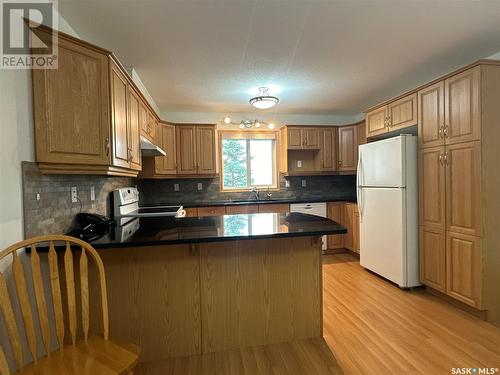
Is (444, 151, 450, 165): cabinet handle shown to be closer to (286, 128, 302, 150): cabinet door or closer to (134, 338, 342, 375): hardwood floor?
(134, 338, 342, 375): hardwood floor

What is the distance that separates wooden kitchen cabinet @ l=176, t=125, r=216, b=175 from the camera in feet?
14.3

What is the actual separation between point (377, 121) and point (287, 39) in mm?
1804

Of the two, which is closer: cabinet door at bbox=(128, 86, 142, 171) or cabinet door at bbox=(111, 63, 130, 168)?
cabinet door at bbox=(111, 63, 130, 168)

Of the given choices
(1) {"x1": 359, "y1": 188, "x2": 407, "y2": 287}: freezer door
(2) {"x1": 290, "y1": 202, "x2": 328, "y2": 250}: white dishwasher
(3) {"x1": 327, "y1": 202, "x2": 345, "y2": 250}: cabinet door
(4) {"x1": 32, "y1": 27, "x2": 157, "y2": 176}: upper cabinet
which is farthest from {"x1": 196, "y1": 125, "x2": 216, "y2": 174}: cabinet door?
(4) {"x1": 32, "y1": 27, "x2": 157, "y2": 176}: upper cabinet

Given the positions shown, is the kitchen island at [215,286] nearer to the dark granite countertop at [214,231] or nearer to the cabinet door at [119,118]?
the dark granite countertop at [214,231]

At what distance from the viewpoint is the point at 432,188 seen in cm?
271

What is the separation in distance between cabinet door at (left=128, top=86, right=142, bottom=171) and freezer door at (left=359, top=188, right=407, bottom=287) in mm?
2704

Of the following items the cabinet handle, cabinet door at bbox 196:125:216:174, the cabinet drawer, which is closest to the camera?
the cabinet handle

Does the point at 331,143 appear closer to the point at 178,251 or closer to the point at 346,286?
the point at 346,286

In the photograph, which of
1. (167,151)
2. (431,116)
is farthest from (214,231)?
(167,151)

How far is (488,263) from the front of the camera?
7.45 feet

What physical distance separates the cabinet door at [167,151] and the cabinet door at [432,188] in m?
3.35

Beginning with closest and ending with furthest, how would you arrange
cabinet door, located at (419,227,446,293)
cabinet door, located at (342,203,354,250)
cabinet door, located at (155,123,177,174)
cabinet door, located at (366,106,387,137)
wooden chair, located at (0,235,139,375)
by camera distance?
wooden chair, located at (0,235,139,375) < cabinet door, located at (419,227,446,293) < cabinet door, located at (366,106,387,137) < cabinet door, located at (155,123,177,174) < cabinet door, located at (342,203,354,250)

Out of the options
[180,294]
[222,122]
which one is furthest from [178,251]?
[222,122]
